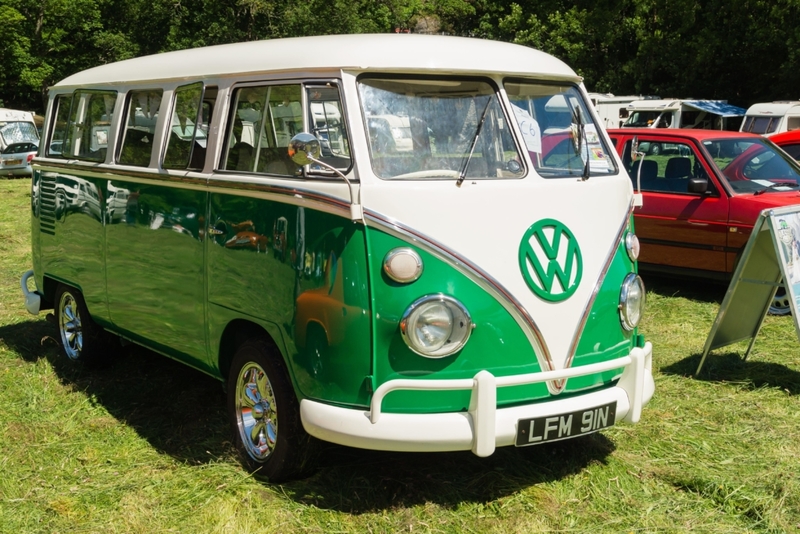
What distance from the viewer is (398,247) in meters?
3.99

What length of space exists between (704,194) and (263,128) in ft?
18.3

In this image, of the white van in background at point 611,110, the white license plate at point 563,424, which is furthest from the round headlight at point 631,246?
the white van in background at point 611,110

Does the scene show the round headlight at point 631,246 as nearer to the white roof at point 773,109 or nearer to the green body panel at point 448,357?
the green body panel at point 448,357

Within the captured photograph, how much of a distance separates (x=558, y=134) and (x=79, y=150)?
3672 millimetres

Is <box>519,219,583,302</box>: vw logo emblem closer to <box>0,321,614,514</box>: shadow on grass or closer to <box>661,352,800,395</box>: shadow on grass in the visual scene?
<box>0,321,614,514</box>: shadow on grass

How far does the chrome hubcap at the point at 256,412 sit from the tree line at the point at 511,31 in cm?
3265

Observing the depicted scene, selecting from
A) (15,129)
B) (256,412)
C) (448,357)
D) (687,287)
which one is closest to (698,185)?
(687,287)

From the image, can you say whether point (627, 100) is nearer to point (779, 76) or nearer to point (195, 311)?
point (779, 76)

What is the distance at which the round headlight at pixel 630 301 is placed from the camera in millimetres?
4605

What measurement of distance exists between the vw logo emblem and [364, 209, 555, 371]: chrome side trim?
0.14 metres

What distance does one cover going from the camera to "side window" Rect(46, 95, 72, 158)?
22.8ft

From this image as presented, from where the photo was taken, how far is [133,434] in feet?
18.0

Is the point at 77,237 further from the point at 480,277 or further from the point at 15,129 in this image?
the point at 15,129

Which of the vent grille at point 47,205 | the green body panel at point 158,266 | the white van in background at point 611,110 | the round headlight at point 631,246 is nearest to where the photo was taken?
the round headlight at point 631,246
